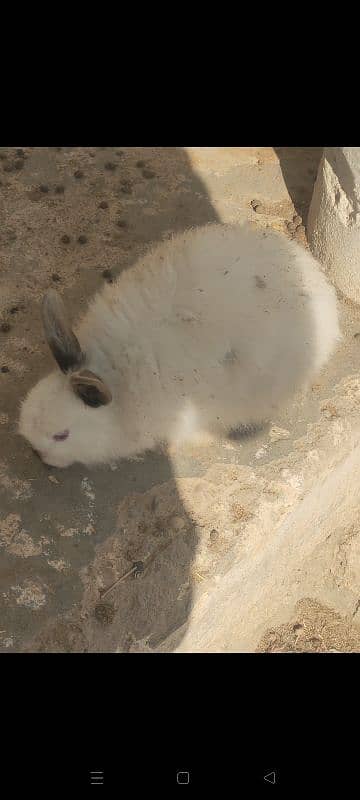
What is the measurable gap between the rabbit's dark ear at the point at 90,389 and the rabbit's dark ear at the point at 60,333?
87mm

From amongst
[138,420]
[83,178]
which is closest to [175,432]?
[138,420]

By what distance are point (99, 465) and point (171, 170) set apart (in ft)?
10.0

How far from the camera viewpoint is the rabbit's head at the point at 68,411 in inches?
160

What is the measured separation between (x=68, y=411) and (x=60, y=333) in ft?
1.67

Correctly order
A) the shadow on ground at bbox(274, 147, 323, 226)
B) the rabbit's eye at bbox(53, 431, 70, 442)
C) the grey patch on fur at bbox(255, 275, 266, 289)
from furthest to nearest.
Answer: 1. the shadow on ground at bbox(274, 147, 323, 226)
2. the grey patch on fur at bbox(255, 275, 266, 289)
3. the rabbit's eye at bbox(53, 431, 70, 442)

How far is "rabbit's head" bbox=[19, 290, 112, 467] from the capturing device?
4.06 meters

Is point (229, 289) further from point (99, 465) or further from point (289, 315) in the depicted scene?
point (99, 465)

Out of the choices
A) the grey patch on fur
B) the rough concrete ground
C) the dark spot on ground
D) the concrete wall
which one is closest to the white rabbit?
the grey patch on fur

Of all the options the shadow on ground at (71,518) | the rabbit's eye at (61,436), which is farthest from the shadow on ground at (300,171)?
the rabbit's eye at (61,436)

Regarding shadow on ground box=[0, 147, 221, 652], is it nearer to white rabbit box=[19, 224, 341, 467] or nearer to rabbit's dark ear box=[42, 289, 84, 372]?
white rabbit box=[19, 224, 341, 467]

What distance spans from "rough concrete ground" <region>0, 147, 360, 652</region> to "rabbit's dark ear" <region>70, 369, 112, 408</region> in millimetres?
597

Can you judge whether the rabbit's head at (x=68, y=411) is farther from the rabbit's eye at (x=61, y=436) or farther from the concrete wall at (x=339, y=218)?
the concrete wall at (x=339, y=218)

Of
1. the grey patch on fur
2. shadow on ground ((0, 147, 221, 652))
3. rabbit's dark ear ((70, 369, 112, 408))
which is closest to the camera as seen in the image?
rabbit's dark ear ((70, 369, 112, 408))

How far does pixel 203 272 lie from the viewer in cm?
465
